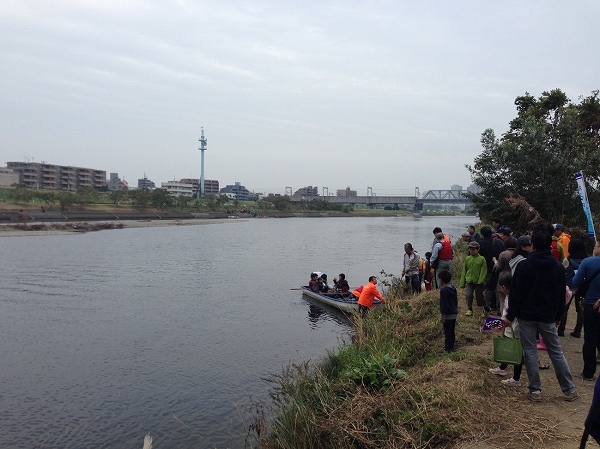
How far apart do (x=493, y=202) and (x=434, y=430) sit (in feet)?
59.6

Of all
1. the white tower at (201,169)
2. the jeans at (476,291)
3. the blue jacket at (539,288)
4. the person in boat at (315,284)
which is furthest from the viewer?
the white tower at (201,169)

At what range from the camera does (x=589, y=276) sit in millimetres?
6613

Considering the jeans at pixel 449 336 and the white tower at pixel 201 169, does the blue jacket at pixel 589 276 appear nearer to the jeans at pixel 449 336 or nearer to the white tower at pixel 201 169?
the jeans at pixel 449 336

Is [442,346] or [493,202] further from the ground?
[493,202]

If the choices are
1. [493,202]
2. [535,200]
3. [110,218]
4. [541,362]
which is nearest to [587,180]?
[535,200]

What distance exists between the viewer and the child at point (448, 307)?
324 inches

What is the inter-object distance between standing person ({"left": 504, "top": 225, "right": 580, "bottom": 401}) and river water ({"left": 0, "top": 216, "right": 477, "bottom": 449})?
520cm

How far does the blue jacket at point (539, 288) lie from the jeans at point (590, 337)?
1.02 meters

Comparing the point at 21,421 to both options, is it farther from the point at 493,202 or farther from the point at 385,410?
the point at 493,202

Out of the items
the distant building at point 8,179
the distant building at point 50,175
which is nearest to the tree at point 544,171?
the distant building at point 8,179

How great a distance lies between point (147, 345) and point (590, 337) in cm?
1337

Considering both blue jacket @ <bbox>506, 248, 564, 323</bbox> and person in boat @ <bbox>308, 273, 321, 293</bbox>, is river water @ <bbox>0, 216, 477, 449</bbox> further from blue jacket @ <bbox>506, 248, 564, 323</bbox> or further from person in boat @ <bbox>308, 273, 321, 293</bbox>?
blue jacket @ <bbox>506, 248, 564, 323</bbox>

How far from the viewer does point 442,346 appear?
909cm

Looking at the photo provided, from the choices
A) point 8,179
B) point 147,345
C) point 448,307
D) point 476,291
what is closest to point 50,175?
point 8,179
